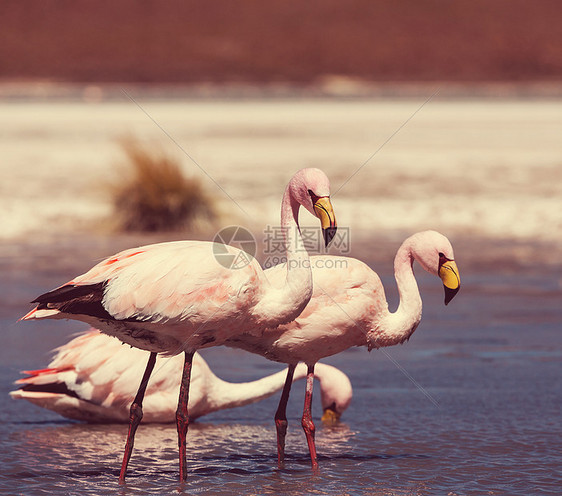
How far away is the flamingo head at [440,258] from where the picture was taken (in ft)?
20.2

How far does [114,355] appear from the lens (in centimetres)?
685

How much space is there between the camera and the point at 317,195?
5.74 m

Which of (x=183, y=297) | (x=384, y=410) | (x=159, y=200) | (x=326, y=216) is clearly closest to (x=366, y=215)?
(x=159, y=200)

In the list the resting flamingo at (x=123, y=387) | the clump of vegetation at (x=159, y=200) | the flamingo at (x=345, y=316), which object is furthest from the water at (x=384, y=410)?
the clump of vegetation at (x=159, y=200)

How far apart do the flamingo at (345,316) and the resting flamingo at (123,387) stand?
1.79 ft

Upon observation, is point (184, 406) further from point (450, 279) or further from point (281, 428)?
point (450, 279)

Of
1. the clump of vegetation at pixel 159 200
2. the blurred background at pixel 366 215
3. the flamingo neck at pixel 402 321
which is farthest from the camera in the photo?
the clump of vegetation at pixel 159 200

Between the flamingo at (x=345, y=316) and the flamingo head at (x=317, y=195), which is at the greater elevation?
the flamingo head at (x=317, y=195)

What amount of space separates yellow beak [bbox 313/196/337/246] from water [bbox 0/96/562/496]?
1.29 meters

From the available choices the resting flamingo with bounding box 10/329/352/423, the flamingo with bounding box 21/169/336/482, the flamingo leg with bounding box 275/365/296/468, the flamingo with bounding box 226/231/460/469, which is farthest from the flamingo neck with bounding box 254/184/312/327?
the resting flamingo with bounding box 10/329/352/423

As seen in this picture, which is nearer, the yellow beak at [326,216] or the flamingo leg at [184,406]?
the yellow beak at [326,216]

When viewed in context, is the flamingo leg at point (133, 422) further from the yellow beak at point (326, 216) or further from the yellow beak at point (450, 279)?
the yellow beak at point (450, 279)

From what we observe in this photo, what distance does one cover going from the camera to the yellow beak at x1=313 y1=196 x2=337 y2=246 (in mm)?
5566

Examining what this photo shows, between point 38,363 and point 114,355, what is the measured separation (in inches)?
55.6
